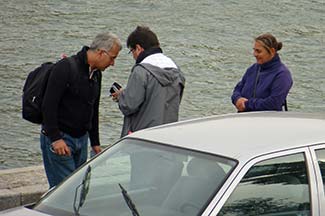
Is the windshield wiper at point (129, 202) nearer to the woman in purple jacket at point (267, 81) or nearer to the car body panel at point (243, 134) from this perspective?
the car body panel at point (243, 134)

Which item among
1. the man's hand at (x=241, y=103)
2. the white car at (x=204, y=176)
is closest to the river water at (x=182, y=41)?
the man's hand at (x=241, y=103)

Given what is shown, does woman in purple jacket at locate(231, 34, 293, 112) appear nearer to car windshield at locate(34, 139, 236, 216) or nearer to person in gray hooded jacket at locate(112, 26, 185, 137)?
person in gray hooded jacket at locate(112, 26, 185, 137)

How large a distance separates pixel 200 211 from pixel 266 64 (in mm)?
3189

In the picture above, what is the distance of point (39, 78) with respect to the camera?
658 cm

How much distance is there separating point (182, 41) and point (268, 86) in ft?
42.3

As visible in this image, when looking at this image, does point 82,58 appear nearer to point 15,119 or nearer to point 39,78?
point 39,78

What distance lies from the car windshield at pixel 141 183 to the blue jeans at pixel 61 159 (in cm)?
136

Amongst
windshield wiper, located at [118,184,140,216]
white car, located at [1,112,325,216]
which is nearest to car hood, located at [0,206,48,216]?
white car, located at [1,112,325,216]

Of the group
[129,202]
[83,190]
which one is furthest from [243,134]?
[83,190]

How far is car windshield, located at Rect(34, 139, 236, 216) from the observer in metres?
4.64

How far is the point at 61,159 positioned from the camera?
661 centimetres

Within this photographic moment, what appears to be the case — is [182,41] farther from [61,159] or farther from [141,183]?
[141,183]

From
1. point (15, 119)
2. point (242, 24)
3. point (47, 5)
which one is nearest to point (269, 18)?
point (242, 24)

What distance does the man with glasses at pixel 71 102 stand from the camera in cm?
645
